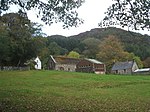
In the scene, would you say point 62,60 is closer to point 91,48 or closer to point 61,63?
point 61,63

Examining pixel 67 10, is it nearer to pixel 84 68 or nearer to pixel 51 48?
pixel 84 68

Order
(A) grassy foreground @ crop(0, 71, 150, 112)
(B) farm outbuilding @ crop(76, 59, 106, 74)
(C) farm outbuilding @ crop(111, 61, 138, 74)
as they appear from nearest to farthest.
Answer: (A) grassy foreground @ crop(0, 71, 150, 112) < (B) farm outbuilding @ crop(76, 59, 106, 74) < (C) farm outbuilding @ crop(111, 61, 138, 74)

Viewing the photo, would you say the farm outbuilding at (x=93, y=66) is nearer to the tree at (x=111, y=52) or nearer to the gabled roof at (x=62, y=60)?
the gabled roof at (x=62, y=60)

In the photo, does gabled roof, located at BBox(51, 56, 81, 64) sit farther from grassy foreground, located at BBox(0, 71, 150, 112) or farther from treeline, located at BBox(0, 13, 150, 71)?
grassy foreground, located at BBox(0, 71, 150, 112)

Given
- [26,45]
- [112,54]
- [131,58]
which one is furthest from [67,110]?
[131,58]

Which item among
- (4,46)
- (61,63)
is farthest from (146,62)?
(4,46)

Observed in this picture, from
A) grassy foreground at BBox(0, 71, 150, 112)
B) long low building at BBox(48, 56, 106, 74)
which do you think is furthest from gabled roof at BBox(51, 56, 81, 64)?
grassy foreground at BBox(0, 71, 150, 112)

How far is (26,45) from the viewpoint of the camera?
2840 inches

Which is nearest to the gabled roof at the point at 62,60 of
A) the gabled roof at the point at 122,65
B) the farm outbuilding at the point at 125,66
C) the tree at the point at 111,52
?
the tree at the point at 111,52

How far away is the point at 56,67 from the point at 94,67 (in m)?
12.7

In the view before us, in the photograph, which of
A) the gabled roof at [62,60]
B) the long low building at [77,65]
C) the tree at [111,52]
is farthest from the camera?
the tree at [111,52]

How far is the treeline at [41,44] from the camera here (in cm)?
1930

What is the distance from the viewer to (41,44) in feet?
241

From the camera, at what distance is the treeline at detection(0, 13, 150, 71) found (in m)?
19.3
